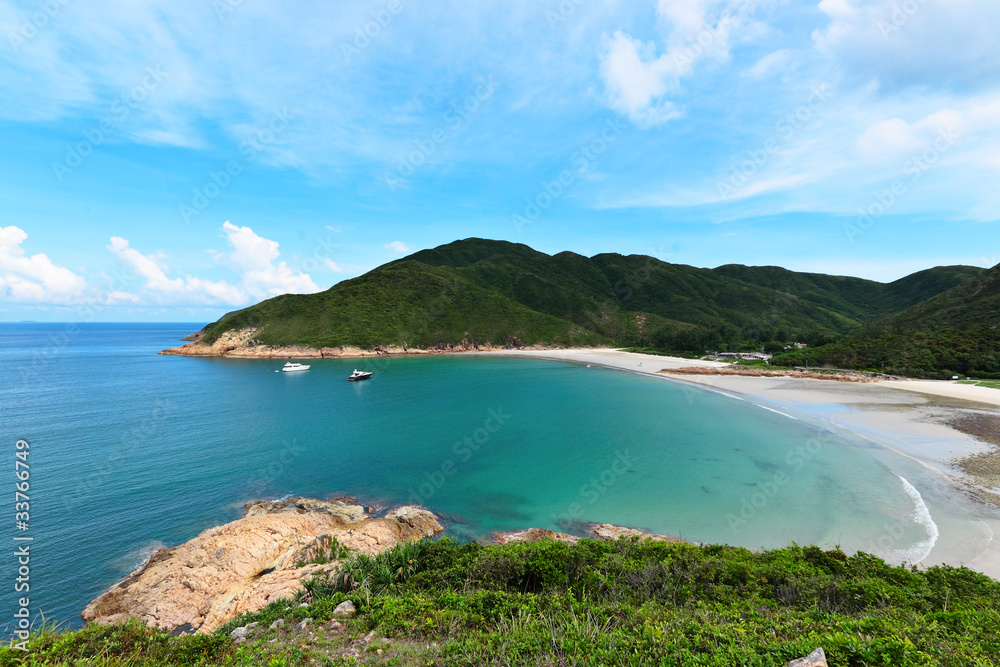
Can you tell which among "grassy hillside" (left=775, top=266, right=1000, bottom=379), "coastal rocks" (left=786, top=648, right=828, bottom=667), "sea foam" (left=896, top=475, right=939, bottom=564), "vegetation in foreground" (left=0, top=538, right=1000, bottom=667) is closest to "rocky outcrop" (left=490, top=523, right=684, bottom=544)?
"vegetation in foreground" (left=0, top=538, right=1000, bottom=667)

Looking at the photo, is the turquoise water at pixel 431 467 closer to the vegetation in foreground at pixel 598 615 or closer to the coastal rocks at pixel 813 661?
the vegetation in foreground at pixel 598 615

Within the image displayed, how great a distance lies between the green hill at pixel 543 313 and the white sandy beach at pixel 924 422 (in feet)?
71.3

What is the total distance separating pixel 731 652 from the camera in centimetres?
599

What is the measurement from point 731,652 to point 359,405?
4447 cm

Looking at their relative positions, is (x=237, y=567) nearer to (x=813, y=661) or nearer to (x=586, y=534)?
(x=586, y=534)

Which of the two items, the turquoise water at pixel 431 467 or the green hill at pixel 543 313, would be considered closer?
the turquoise water at pixel 431 467

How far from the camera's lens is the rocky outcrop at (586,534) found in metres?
16.2

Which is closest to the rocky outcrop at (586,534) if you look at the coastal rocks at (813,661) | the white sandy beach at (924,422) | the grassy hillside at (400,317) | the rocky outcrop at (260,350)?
the white sandy beach at (924,422)

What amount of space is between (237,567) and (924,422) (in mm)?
53516

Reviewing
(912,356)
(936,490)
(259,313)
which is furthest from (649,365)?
(259,313)

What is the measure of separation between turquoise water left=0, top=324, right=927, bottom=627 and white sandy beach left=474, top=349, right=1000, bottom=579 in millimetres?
1468

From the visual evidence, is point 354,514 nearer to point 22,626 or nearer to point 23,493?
point 22,626

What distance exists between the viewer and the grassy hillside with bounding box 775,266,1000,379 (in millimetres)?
54375

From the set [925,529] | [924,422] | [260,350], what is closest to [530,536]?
[925,529]
